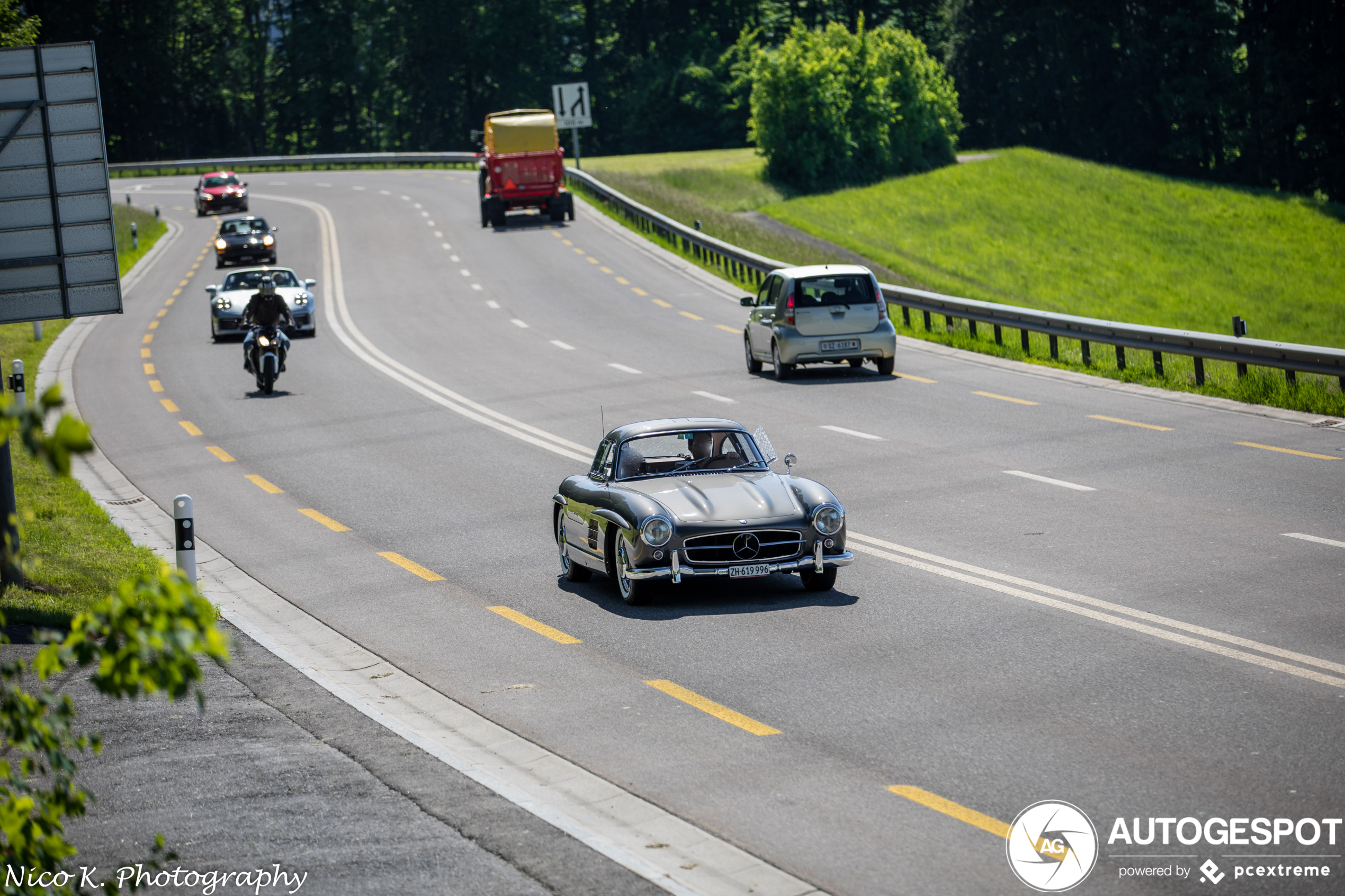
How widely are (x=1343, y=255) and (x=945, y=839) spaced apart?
63632mm

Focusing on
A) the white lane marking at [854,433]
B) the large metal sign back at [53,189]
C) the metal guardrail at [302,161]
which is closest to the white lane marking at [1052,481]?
Answer: the white lane marking at [854,433]

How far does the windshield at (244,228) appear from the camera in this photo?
44.9m

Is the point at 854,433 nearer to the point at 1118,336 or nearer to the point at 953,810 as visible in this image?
the point at 1118,336

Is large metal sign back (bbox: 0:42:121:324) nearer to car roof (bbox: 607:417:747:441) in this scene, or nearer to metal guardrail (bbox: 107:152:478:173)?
car roof (bbox: 607:417:747:441)

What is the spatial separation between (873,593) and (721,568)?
1.18 metres

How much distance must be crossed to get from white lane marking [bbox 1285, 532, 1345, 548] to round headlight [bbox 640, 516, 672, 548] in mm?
5207

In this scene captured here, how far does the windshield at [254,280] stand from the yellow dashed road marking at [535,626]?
74.5ft

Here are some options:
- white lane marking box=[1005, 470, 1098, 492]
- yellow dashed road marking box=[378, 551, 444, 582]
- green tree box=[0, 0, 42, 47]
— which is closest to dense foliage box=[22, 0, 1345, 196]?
green tree box=[0, 0, 42, 47]

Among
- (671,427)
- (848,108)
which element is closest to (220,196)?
(848,108)

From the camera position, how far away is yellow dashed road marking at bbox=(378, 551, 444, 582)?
12703mm

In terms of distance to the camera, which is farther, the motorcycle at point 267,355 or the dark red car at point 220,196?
the dark red car at point 220,196

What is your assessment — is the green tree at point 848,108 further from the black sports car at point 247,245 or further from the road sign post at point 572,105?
the black sports car at point 247,245

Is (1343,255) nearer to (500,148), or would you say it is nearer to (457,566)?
(500,148)

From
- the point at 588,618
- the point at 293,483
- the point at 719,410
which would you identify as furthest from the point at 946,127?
the point at 588,618
